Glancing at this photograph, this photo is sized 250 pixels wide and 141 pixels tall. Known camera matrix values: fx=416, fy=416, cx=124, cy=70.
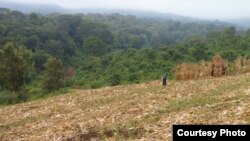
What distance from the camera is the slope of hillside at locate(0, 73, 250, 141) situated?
14578mm

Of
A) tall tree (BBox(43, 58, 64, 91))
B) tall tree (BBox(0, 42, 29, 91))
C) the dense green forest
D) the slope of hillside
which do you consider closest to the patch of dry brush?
the slope of hillside

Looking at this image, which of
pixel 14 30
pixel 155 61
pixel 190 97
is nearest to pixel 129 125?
pixel 190 97

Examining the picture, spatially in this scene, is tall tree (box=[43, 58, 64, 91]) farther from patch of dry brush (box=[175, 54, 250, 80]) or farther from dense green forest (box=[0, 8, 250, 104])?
patch of dry brush (box=[175, 54, 250, 80])

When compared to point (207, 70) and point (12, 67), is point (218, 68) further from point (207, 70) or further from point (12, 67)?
point (12, 67)

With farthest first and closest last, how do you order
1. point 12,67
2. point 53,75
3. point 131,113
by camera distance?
point 53,75 → point 12,67 → point 131,113

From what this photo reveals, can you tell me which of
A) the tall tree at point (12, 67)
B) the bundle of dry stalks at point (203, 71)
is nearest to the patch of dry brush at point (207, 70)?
the bundle of dry stalks at point (203, 71)

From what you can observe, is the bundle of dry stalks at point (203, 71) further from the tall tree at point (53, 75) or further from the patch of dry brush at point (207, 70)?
the tall tree at point (53, 75)

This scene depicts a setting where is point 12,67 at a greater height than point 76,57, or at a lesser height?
greater

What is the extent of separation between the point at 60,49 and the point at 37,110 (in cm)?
7396

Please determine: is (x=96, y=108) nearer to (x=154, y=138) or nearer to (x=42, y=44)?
(x=154, y=138)

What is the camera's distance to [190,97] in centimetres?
1967

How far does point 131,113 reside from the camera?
17.7 metres

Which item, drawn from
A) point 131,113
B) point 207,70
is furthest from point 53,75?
point 131,113

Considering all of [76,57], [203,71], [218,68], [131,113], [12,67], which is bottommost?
[76,57]
